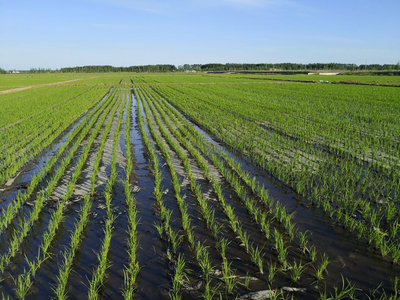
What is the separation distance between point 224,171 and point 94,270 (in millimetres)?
3733

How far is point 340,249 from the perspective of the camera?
3619mm

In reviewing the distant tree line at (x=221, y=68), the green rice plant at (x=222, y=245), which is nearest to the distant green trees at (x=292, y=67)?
the distant tree line at (x=221, y=68)

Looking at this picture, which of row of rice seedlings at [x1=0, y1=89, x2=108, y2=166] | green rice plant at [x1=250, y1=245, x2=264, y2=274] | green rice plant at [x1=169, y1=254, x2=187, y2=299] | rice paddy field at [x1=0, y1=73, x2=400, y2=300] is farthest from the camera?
row of rice seedlings at [x1=0, y1=89, x2=108, y2=166]

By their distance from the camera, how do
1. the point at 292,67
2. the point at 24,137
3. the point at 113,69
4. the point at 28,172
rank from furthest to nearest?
1. the point at 113,69
2. the point at 292,67
3. the point at 24,137
4. the point at 28,172

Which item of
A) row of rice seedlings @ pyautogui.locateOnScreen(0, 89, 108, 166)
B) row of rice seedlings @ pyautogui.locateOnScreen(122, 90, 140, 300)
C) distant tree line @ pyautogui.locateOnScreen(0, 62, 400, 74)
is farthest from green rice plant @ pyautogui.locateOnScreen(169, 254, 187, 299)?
distant tree line @ pyautogui.locateOnScreen(0, 62, 400, 74)

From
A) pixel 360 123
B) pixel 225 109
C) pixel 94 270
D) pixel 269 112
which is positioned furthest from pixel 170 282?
pixel 225 109

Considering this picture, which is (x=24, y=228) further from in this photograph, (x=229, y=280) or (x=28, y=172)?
(x=28, y=172)

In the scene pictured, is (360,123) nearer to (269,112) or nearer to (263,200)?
(269,112)

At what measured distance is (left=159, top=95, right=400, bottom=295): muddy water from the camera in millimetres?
3115

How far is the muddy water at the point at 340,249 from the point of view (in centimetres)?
312

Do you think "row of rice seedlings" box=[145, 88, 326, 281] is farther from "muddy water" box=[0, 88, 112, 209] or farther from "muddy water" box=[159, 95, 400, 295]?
"muddy water" box=[0, 88, 112, 209]

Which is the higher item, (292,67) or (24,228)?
(292,67)

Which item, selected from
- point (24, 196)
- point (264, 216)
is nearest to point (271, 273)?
point (264, 216)

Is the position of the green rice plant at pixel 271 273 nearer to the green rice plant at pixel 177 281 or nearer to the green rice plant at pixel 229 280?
the green rice plant at pixel 229 280
